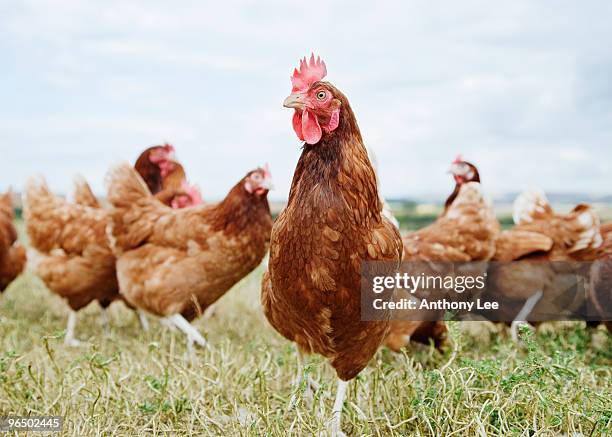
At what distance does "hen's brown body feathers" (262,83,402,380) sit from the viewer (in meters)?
2.11

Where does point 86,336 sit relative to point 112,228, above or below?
below

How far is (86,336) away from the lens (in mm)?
4559

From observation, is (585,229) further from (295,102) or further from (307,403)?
(295,102)

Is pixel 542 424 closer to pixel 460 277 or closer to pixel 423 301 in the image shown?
pixel 423 301

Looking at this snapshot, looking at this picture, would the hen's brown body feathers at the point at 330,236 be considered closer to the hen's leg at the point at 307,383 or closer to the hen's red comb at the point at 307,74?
the hen's red comb at the point at 307,74

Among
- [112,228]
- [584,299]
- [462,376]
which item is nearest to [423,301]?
[462,376]

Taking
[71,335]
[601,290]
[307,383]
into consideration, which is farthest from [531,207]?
[71,335]

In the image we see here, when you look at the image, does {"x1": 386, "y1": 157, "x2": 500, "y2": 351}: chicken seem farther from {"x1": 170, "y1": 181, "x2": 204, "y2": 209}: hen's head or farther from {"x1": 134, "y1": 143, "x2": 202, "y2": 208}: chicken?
{"x1": 134, "y1": 143, "x2": 202, "y2": 208}: chicken

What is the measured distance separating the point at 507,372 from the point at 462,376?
1.39 ft

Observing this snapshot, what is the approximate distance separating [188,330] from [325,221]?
6.72 feet

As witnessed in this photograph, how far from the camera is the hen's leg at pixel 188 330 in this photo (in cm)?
374

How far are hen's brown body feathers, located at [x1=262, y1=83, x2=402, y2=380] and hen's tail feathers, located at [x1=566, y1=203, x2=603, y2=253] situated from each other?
2404 millimetres

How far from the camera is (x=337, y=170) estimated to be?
214 cm

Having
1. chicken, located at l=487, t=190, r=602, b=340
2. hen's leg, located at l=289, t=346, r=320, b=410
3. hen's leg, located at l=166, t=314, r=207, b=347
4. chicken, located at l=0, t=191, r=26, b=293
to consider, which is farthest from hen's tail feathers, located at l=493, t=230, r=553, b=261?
→ chicken, located at l=0, t=191, r=26, b=293
